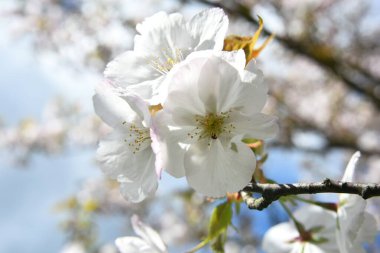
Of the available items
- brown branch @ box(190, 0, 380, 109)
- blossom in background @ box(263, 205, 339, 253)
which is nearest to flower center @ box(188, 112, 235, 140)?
blossom in background @ box(263, 205, 339, 253)

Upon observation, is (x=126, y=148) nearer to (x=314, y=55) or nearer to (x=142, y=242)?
(x=142, y=242)

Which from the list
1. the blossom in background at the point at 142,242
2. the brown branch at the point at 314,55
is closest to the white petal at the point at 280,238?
the blossom in background at the point at 142,242

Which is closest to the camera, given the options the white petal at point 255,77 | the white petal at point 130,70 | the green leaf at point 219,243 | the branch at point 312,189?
the branch at point 312,189

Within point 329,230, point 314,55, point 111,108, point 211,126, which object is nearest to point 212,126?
point 211,126

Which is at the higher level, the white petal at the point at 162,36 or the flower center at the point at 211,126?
the white petal at the point at 162,36

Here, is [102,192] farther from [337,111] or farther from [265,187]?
[265,187]

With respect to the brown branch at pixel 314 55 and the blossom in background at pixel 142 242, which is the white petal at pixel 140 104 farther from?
the brown branch at pixel 314 55
